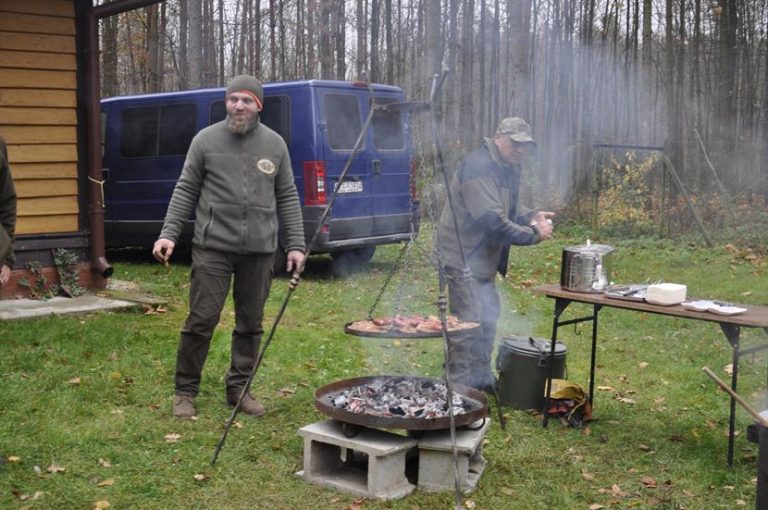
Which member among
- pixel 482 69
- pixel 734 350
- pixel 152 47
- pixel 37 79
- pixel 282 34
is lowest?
pixel 734 350

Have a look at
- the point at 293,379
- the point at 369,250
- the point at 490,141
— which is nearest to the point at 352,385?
A: the point at 293,379

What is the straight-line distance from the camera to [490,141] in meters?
5.69

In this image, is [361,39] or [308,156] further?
[361,39]

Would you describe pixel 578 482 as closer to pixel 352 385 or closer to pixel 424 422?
pixel 424 422

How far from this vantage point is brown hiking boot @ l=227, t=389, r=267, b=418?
535cm

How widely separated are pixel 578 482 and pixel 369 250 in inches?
288

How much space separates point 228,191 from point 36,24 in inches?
181

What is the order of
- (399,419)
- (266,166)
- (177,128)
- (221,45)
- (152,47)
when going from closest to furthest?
(399,419) < (266,166) < (177,128) < (152,47) < (221,45)

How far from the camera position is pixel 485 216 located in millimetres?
5488

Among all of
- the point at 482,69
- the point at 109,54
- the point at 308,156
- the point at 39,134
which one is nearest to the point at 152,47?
the point at 109,54

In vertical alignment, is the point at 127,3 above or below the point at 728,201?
above

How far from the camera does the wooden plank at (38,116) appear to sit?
26.8ft

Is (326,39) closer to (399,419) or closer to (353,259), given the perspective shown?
(353,259)

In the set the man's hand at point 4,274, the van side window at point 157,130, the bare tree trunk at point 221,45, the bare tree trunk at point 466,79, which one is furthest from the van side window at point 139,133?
the bare tree trunk at point 221,45
